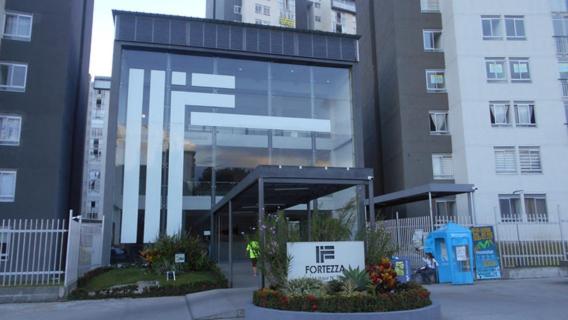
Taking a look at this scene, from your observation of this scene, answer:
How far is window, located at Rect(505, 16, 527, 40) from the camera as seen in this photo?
28.3 m

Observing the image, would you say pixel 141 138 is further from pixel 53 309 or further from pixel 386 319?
pixel 386 319

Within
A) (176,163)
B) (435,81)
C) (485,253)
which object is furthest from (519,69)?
(176,163)

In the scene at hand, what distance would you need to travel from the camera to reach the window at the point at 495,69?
91.4 feet

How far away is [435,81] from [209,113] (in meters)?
13.8

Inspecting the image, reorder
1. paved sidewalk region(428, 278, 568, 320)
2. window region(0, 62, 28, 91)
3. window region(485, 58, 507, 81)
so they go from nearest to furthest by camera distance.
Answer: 1. paved sidewalk region(428, 278, 568, 320)
2. window region(0, 62, 28, 91)
3. window region(485, 58, 507, 81)

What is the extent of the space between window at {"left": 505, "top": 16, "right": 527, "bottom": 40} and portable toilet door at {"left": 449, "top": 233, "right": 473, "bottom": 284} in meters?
16.6

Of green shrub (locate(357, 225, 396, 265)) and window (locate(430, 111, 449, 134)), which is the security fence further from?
window (locate(430, 111, 449, 134))

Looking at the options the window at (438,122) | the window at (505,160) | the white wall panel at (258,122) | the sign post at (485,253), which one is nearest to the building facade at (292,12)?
the window at (438,122)

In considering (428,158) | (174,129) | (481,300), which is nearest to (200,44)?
(174,129)

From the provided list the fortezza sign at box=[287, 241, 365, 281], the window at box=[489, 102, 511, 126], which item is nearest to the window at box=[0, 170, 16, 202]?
A: the fortezza sign at box=[287, 241, 365, 281]

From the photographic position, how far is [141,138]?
23.2 meters

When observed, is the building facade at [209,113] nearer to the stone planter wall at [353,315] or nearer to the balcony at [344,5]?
the stone planter wall at [353,315]

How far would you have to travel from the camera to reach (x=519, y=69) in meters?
28.0

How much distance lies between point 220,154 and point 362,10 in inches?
774
